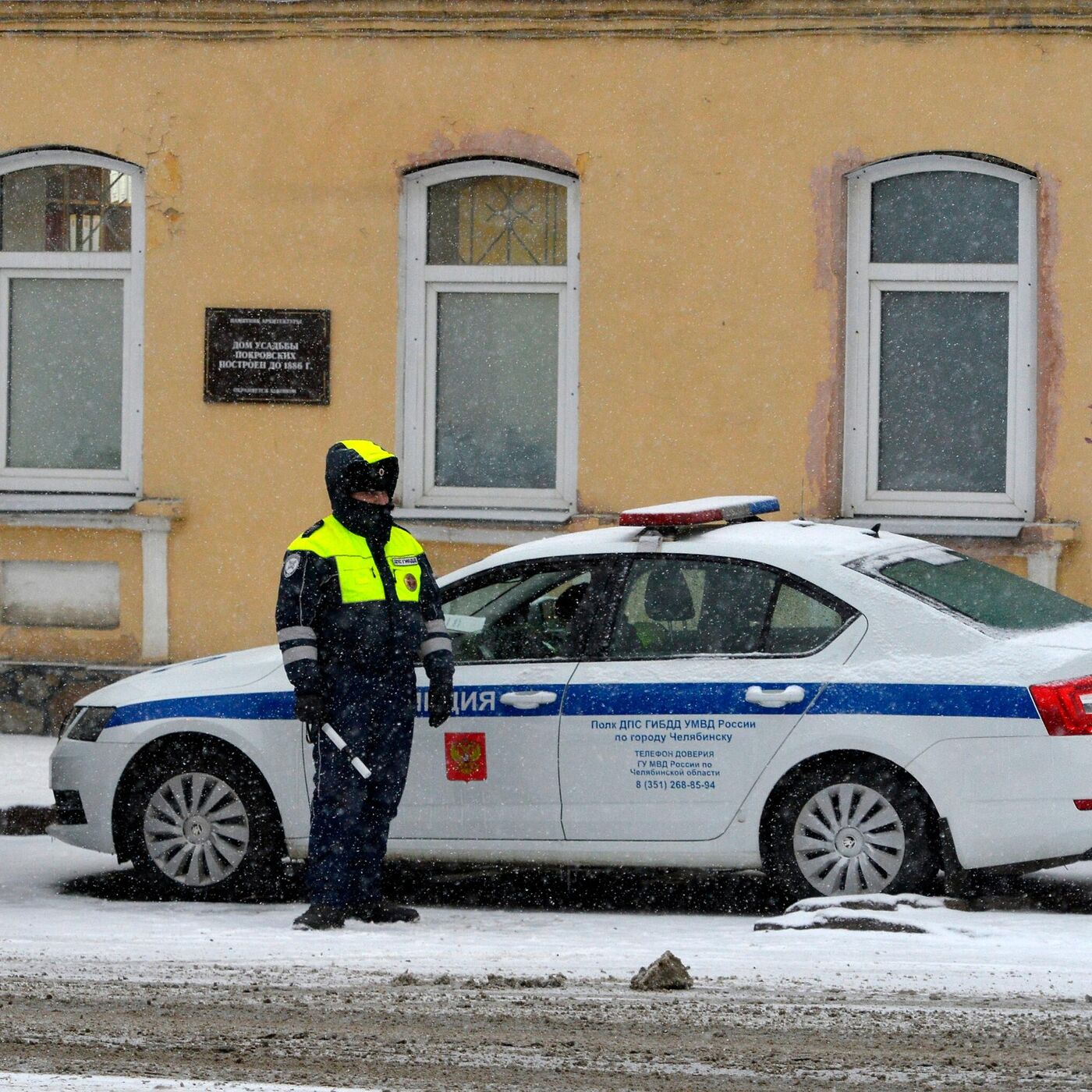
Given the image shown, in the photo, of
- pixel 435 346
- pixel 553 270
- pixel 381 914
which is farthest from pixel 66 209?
pixel 381 914

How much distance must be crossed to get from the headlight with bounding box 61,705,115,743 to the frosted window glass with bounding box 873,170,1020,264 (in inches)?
236

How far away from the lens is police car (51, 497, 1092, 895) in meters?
7.30

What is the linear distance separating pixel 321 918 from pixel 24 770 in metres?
4.43

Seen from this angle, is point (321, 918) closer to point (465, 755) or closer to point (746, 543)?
point (465, 755)

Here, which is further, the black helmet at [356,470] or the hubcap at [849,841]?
the black helmet at [356,470]

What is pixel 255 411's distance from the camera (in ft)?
42.1

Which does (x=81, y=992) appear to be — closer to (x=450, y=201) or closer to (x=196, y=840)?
(x=196, y=840)

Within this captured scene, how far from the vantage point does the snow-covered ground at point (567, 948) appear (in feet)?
20.7

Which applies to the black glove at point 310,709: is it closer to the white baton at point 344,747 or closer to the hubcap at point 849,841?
the white baton at point 344,747

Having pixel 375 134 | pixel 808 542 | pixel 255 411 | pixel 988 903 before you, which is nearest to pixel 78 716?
pixel 808 542

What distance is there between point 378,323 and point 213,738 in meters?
5.02

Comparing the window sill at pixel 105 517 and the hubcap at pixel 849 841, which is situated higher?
the window sill at pixel 105 517

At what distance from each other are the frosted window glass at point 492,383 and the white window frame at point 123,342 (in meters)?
1.88

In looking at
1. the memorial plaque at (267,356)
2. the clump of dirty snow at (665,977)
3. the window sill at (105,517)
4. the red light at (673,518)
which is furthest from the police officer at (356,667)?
the window sill at (105,517)
